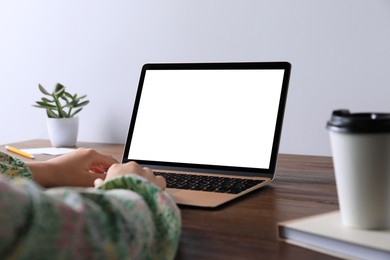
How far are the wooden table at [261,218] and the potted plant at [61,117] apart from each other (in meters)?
0.67

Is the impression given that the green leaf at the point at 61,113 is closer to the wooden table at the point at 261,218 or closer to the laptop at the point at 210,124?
the laptop at the point at 210,124

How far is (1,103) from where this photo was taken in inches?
78.7

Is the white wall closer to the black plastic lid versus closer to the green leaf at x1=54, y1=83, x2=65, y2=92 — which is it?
the green leaf at x1=54, y1=83, x2=65, y2=92

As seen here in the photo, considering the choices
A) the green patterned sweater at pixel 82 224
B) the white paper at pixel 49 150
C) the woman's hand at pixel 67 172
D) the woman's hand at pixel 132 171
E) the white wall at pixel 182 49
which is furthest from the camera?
the white paper at pixel 49 150

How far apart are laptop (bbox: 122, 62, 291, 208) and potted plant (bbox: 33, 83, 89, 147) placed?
40 cm

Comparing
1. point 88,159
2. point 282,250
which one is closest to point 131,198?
point 282,250

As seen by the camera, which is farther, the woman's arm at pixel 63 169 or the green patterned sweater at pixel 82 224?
the woman's arm at pixel 63 169

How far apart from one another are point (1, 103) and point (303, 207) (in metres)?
1.39

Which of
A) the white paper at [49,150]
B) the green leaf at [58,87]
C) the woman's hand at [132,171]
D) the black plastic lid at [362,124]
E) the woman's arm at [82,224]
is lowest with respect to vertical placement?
the white paper at [49,150]

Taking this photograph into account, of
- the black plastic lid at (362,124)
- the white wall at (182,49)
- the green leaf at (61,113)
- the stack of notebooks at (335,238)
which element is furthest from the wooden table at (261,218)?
the green leaf at (61,113)

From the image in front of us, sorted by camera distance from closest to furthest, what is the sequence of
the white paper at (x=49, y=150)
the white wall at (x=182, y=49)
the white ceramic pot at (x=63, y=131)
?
the white wall at (x=182, y=49)
the white paper at (x=49, y=150)
the white ceramic pot at (x=63, y=131)

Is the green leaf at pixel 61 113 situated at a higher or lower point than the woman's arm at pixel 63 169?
lower

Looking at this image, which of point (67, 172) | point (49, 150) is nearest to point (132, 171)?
point (67, 172)

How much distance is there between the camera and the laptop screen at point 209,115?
1.14 meters
